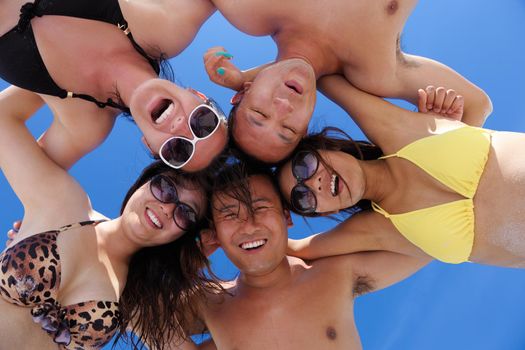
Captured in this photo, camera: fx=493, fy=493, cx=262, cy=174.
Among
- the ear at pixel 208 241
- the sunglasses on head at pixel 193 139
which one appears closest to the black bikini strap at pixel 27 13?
the sunglasses on head at pixel 193 139

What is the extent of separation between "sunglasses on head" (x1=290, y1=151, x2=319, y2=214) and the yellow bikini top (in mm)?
359

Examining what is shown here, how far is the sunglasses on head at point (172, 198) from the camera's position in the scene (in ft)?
6.02

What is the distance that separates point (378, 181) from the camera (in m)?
2.01

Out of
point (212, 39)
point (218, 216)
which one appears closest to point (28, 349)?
point (218, 216)

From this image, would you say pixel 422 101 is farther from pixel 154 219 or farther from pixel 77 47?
pixel 77 47

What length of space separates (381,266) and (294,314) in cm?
43

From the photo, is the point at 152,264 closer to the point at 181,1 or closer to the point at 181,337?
the point at 181,337

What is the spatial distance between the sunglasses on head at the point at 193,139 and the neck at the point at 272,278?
720mm

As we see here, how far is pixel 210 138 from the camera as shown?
169cm

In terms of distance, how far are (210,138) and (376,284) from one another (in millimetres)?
1019

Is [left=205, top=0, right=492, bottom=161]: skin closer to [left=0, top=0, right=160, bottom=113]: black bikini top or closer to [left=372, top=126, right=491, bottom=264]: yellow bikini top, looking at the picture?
[left=372, top=126, right=491, bottom=264]: yellow bikini top

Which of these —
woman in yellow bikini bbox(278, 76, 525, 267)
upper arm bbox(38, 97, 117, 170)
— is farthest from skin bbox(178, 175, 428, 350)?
upper arm bbox(38, 97, 117, 170)

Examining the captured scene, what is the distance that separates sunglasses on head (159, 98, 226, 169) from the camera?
1669mm

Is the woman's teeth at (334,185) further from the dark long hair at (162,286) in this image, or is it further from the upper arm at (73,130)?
the upper arm at (73,130)
